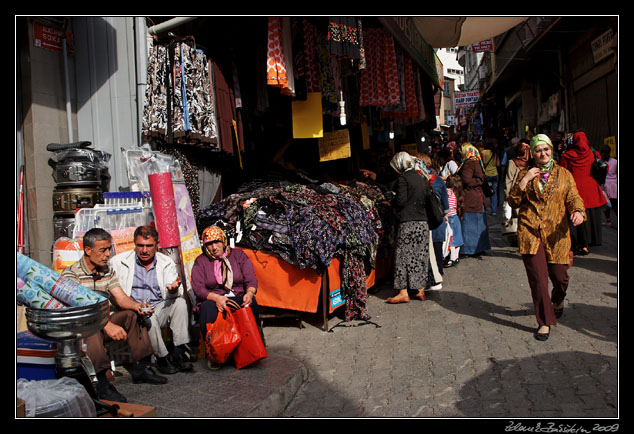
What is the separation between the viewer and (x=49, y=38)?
5.87 metres

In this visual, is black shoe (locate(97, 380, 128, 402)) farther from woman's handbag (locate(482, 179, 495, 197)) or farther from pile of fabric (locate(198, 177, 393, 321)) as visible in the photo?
woman's handbag (locate(482, 179, 495, 197))

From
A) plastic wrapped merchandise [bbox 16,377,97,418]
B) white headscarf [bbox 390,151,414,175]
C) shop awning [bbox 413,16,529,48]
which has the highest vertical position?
shop awning [bbox 413,16,529,48]

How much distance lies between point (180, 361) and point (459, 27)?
6575 millimetres

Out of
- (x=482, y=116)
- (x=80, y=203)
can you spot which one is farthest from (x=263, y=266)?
(x=482, y=116)

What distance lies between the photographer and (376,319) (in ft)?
20.9

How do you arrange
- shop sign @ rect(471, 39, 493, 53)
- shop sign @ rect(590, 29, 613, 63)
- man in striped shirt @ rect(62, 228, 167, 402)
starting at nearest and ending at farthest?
man in striped shirt @ rect(62, 228, 167, 402), shop sign @ rect(590, 29, 613, 63), shop sign @ rect(471, 39, 493, 53)

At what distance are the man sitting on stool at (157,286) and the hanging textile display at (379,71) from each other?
5208mm

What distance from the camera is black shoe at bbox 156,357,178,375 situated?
4.61 meters

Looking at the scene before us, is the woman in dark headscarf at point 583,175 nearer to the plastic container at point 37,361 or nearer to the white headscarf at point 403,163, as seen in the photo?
the white headscarf at point 403,163

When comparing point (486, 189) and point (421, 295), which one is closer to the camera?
point (421, 295)

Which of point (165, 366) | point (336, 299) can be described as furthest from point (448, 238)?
point (165, 366)

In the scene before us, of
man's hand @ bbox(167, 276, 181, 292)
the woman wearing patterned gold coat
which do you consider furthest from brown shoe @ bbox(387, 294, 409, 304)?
man's hand @ bbox(167, 276, 181, 292)

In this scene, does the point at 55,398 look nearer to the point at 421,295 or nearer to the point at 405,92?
the point at 421,295

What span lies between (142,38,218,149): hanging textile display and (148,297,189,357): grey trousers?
1.75 m
